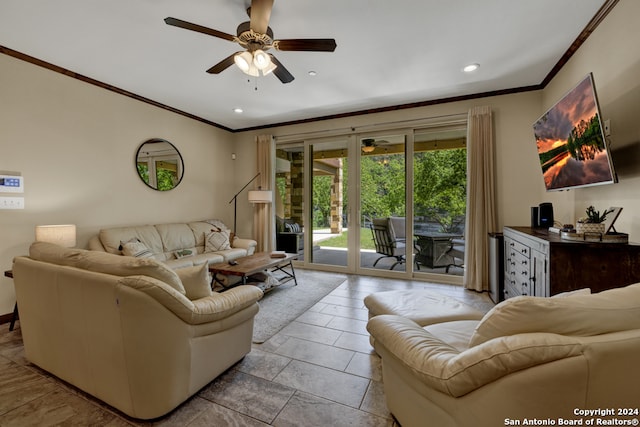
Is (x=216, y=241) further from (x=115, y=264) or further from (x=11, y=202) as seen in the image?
(x=115, y=264)

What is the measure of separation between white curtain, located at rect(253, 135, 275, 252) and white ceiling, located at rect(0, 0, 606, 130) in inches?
53.5

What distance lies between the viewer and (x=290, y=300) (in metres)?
3.43

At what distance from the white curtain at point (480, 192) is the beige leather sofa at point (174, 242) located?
139 inches

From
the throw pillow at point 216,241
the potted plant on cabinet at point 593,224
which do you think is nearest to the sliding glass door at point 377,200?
the throw pillow at point 216,241

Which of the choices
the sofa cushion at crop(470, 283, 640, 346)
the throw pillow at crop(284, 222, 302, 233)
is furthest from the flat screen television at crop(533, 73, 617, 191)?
the throw pillow at crop(284, 222, 302, 233)

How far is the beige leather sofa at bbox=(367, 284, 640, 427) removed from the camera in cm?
78

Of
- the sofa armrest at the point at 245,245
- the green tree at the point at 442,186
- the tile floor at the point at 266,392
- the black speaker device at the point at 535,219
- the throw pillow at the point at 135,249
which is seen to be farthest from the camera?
the sofa armrest at the point at 245,245

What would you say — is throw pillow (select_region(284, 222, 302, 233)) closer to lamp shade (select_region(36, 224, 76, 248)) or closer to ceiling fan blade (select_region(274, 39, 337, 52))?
lamp shade (select_region(36, 224, 76, 248))

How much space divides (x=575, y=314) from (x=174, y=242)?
450 centimetres

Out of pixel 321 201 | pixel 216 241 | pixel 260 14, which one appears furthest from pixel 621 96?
pixel 216 241

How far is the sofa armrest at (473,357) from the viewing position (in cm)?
82

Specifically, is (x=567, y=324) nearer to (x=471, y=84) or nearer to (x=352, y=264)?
(x=471, y=84)

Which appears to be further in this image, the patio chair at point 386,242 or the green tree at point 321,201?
the green tree at point 321,201

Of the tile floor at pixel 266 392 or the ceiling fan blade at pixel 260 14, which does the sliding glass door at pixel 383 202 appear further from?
the ceiling fan blade at pixel 260 14
